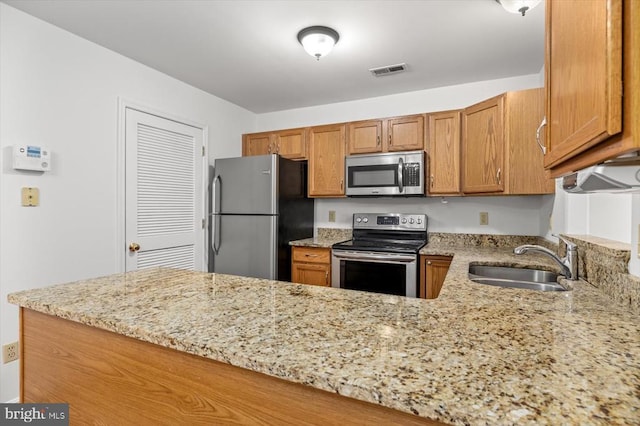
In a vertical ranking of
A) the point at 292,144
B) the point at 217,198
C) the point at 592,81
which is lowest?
the point at 217,198

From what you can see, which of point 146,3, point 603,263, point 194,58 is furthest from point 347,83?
point 603,263

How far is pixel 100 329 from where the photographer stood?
0.99m

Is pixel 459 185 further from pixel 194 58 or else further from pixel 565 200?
pixel 194 58

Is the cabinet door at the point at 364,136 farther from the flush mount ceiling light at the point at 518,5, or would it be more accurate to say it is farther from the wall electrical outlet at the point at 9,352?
the wall electrical outlet at the point at 9,352

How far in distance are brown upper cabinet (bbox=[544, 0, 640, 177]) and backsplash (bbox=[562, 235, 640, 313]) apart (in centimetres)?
50

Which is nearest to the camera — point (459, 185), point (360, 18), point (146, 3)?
point (146, 3)

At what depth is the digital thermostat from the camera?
1980 mm

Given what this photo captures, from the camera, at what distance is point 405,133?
10.4ft

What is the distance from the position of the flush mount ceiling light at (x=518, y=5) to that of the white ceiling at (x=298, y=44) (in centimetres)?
9

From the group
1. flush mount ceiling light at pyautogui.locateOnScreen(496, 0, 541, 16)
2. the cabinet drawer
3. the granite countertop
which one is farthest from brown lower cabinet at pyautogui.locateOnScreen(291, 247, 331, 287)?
flush mount ceiling light at pyautogui.locateOnScreen(496, 0, 541, 16)

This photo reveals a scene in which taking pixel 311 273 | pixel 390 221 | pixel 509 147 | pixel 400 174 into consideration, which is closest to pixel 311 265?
pixel 311 273

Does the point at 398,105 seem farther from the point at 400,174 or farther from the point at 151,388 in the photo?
the point at 151,388

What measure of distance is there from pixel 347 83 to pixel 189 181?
6.02 feet

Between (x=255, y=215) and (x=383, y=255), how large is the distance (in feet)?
4.24
